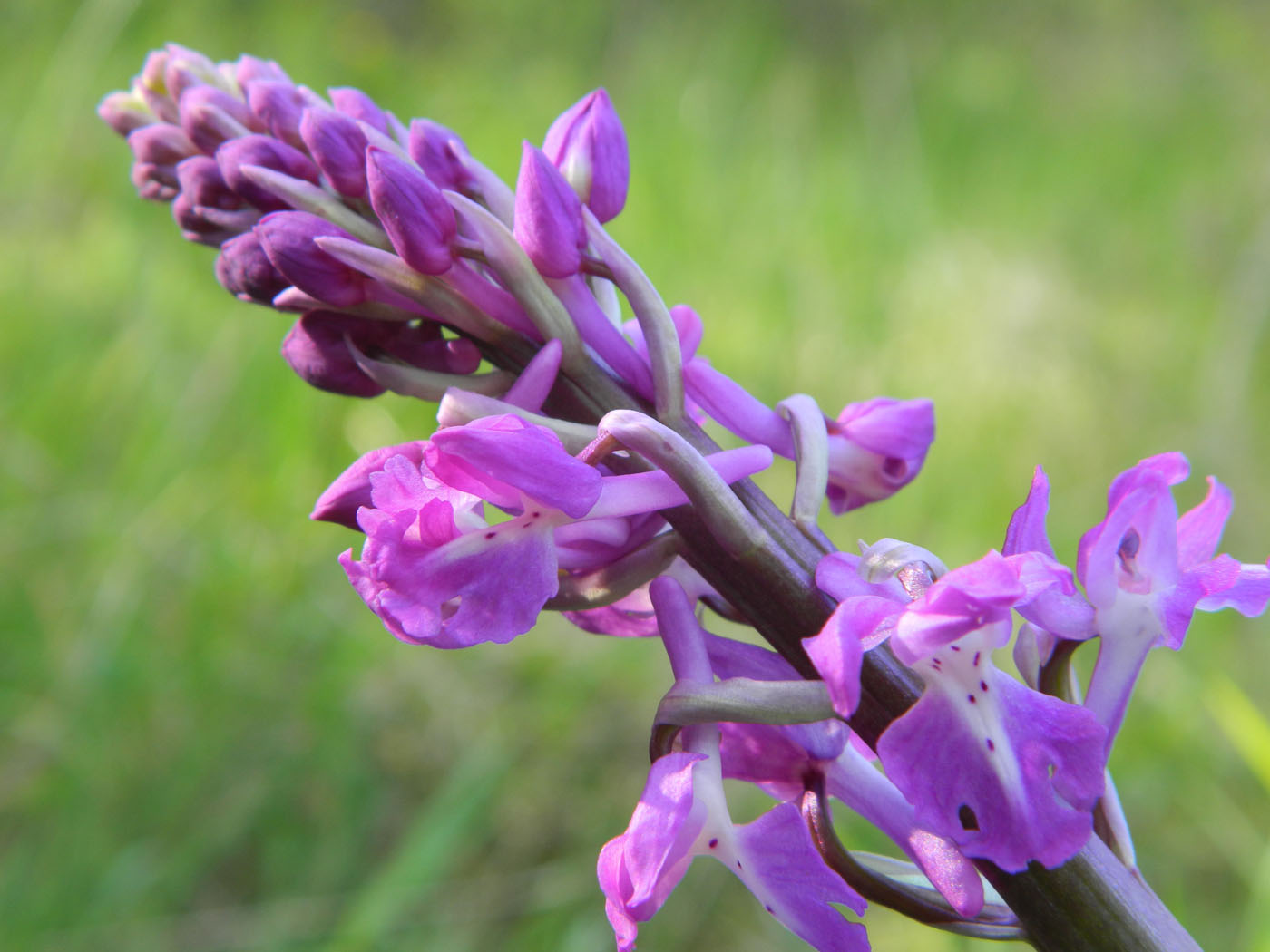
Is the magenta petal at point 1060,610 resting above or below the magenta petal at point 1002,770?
above

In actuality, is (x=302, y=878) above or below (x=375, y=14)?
below

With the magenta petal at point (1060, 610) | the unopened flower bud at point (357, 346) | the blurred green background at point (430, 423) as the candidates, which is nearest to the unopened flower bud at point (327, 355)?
the unopened flower bud at point (357, 346)

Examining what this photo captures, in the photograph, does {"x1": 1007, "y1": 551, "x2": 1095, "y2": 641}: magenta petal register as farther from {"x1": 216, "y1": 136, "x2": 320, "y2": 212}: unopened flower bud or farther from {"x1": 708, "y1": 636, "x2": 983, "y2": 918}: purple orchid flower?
{"x1": 216, "y1": 136, "x2": 320, "y2": 212}: unopened flower bud

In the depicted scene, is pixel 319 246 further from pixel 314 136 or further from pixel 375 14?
pixel 375 14

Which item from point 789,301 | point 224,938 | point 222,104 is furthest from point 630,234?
point 222,104

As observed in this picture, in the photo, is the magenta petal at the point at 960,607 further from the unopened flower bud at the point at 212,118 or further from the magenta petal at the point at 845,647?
the unopened flower bud at the point at 212,118
